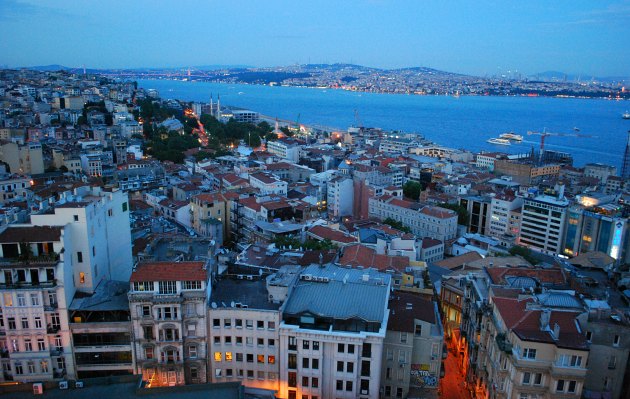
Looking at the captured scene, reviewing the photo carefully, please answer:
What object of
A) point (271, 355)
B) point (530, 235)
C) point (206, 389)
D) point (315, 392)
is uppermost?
point (206, 389)

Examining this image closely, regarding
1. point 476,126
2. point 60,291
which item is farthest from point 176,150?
point 476,126

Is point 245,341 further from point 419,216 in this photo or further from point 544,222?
point 544,222

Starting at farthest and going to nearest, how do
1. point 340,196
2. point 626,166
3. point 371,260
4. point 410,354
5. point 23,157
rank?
point 626,166 → point 340,196 → point 23,157 → point 371,260 → point 410,354

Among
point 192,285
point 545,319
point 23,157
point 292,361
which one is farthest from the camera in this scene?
point 23,157

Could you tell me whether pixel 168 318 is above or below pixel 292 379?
above

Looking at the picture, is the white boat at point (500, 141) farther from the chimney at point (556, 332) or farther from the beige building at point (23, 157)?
the chimney at point (556, 332)

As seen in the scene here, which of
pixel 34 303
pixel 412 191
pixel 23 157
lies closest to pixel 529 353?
pixel 34 303

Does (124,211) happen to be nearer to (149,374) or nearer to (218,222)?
(149,374)
